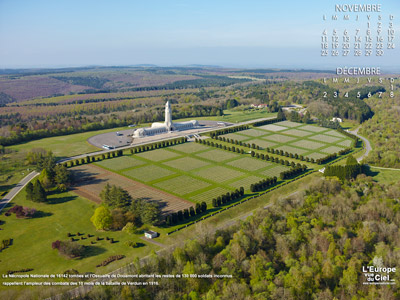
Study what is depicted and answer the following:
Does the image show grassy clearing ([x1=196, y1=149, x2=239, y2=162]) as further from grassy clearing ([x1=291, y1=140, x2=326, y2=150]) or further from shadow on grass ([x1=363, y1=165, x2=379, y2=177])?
shadow on grass ([x1=363, y1=165, x2=379, y2=177])

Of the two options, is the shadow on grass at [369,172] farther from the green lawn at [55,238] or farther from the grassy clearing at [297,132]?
the green lawn at [55,238]

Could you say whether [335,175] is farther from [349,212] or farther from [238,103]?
[238,103]

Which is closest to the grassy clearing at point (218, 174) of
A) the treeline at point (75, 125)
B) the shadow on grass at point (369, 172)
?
the shadow on grass at point (369, 172)

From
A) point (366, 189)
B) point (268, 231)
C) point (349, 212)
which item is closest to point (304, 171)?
point (366, 189)

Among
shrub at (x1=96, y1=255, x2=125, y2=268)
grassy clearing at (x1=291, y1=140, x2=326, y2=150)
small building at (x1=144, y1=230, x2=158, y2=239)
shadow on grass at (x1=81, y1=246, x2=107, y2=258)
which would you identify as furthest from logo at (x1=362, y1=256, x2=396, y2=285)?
grassy clearing at (x1=291, y1=140, x2=326, y2=150)

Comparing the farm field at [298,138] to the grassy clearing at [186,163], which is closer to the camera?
the grassy clearing at [186,163]

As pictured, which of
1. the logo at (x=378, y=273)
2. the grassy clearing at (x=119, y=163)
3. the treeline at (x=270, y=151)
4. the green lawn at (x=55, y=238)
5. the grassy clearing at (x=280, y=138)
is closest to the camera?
the logo at (x=378, y=273)
